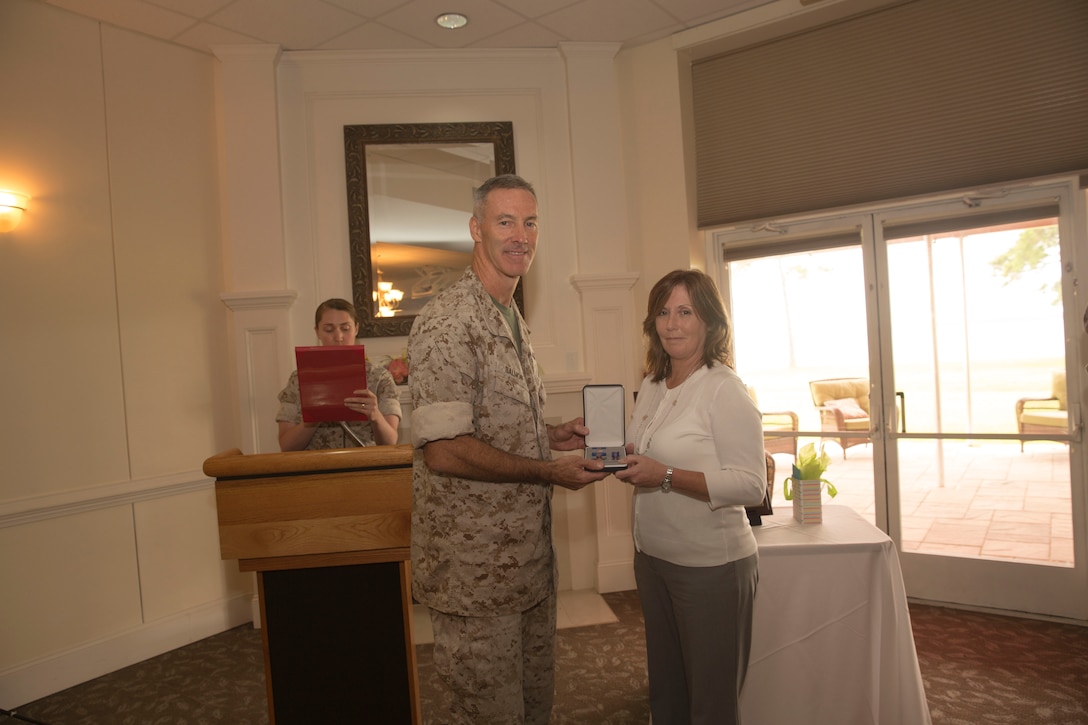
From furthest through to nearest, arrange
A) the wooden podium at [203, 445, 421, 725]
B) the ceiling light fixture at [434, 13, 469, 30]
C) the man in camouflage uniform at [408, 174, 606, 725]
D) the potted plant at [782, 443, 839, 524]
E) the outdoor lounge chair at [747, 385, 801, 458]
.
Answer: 1. the outdoor lounge chair at [747, 385, 801, 458]
2. the ceiling light fixture at [434, 13, 469, 30]
3. the potted plant at [782, 443, 839, 524]
4. the wooden podium at [203, 445, 421, 725]
5. the man in camouflage uniform at [408, 174, 606, 725]

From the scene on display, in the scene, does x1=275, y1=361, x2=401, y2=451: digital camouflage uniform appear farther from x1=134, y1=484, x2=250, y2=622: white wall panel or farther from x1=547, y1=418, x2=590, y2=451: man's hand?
x1=134, y1=484, x2=250, y2=622: white wall panel

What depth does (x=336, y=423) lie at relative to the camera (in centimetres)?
297

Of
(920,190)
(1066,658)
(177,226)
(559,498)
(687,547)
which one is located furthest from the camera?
(559,498)

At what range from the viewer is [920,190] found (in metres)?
3.62

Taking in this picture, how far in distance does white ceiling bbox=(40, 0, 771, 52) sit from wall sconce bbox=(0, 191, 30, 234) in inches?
40.4

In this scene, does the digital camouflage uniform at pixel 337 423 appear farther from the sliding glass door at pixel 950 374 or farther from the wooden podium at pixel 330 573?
the sliding glass door at pixel 950 374

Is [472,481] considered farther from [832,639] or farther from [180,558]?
[180,558]

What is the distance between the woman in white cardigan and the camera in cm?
184

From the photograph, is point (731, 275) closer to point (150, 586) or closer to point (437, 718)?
point (437, 718)

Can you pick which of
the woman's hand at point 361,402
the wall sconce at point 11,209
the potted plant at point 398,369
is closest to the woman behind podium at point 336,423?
the woman's hand at point 361,402

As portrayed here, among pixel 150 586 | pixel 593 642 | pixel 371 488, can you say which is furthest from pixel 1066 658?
pixel 150 586

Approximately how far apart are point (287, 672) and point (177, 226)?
304cm

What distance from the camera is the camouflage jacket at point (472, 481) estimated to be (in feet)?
5.12

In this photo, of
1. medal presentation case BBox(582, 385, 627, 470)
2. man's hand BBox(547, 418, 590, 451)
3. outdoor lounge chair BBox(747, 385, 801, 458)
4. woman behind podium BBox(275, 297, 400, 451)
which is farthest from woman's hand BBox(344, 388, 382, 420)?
outdoor lounge chair BBox(747, 385, 801, 458)
